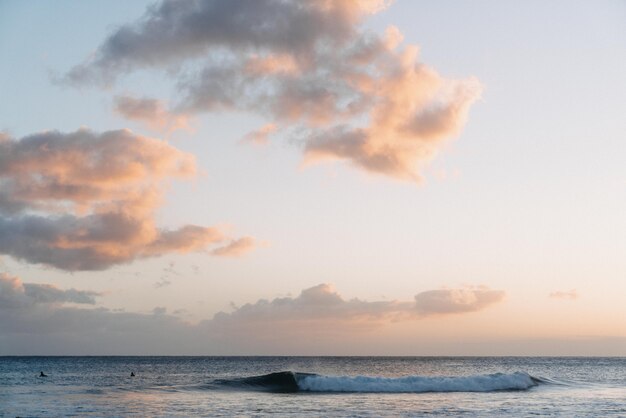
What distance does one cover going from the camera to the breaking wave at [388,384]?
187 feet

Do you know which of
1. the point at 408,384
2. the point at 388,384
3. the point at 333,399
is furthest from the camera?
the point at 408,384

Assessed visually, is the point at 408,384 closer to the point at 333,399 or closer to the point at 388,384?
the point at 388,384

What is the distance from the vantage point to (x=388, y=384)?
57.5 metres

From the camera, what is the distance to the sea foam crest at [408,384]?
187 feet

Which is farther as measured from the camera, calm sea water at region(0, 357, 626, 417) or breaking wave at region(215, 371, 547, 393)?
breaking wave at region(215, 371, 547, 393)

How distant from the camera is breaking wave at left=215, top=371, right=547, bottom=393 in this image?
5694cm

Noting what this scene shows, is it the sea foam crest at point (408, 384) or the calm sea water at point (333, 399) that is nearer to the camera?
the calm sea water at point (333, 399)

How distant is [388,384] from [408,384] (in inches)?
82.6

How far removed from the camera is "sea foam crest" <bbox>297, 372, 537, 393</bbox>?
56938mm

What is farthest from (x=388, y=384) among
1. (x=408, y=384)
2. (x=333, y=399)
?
(x=333, y=399)

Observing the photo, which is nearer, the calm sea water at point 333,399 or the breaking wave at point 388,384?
the calm sea water at point 333,399

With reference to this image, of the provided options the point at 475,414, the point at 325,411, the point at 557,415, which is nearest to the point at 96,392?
the point at 325,411

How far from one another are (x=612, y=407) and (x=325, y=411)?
1959cm

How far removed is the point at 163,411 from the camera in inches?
1512
